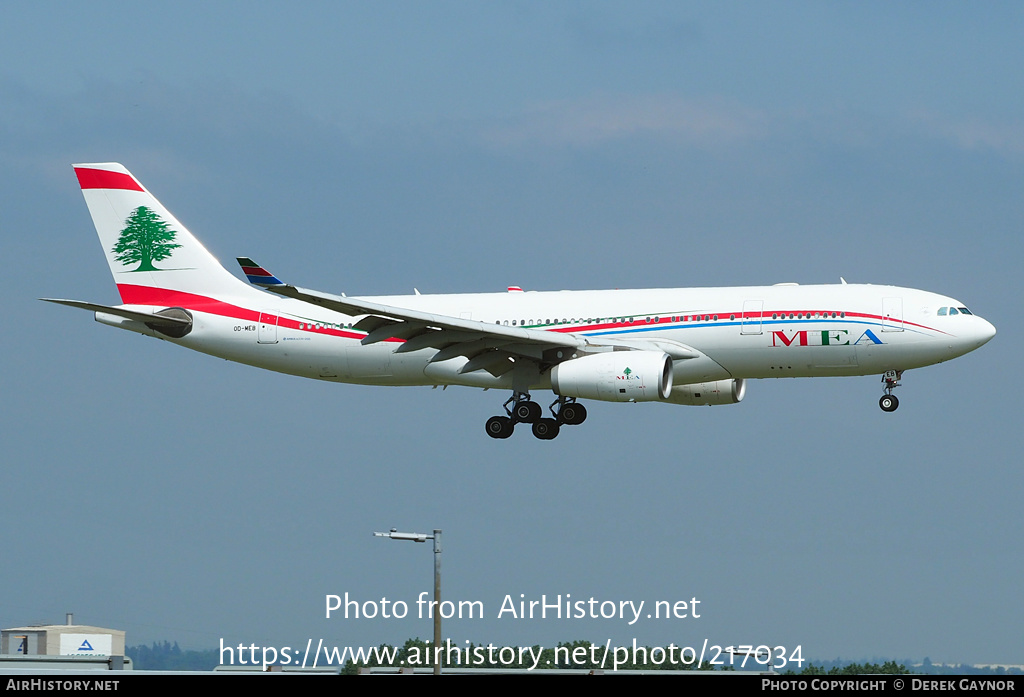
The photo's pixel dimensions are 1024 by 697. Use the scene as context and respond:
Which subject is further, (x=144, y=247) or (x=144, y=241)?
(x=144, y=241)

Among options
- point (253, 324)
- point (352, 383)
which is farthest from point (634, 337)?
point (253, 324)

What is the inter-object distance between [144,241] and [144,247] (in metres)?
0.26

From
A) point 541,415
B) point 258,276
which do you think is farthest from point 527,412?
point 258,276

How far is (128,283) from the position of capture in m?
50.1

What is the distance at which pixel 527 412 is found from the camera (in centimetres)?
4494

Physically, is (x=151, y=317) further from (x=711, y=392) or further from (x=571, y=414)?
(x=711, y=392)

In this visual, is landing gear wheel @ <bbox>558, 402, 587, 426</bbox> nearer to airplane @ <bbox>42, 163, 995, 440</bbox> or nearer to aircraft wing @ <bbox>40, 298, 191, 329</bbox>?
airplane @ <bbox>42, 163, 995, 440</bbox>

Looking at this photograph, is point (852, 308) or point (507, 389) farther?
point (507, 389)

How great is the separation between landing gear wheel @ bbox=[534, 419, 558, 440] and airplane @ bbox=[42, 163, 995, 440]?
0.05m

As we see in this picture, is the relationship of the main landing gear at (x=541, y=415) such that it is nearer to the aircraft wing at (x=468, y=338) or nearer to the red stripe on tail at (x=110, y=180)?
the aircraft wing at (x=468, y=338)

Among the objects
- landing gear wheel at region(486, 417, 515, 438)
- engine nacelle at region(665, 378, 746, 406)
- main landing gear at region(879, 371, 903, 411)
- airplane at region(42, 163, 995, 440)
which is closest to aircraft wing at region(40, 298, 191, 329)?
airplane at region(42, 163, 995, 440)

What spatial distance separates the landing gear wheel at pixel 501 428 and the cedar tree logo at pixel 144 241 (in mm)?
14005
